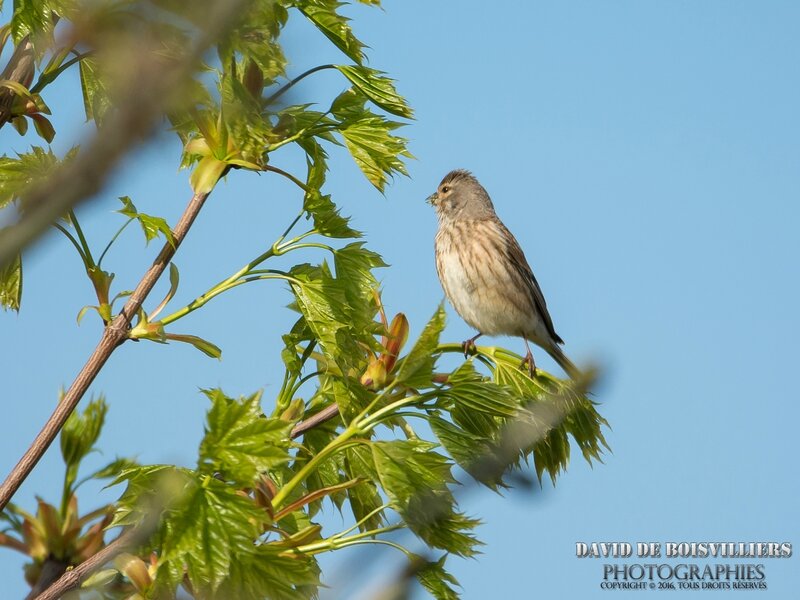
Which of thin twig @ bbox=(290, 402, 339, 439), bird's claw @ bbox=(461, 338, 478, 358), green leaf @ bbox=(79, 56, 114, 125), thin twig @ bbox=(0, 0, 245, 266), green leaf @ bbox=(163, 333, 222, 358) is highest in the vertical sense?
green leaf @ bbox=(79, 56, 114, 125)

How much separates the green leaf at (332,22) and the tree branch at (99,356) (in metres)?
1.09

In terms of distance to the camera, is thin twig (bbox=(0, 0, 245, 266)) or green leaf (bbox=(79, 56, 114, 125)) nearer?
thin twig (bbox=(0, 0, 245, 266))

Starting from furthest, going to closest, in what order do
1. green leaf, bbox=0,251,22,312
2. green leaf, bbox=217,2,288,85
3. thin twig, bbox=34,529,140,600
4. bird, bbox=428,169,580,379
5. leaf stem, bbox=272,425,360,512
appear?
bird, bbox=428,169,580,379
green leaf, bbox=0,251,22,312
leaf stem, bbox=272,425,360,512
thin twig, bbox=34,529,140,600
green leaf, bbox=217,2,288,85

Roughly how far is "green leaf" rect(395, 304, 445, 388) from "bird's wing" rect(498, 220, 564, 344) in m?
6.53

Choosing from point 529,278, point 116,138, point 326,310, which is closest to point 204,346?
point 326,310

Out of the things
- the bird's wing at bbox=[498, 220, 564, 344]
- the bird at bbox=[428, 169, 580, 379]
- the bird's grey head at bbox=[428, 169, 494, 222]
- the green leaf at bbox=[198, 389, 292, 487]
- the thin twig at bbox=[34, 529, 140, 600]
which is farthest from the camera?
the bird's grey head at bbox=[428, 169, 494, 222]

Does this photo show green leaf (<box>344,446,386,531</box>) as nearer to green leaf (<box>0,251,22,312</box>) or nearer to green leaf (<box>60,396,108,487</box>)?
green leaf (<box>60,396,108,487</box>)

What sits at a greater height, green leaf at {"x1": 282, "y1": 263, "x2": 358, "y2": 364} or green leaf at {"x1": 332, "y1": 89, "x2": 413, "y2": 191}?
green leaf at {"x1": 332, "y1": 89, "x2": 413, "y2": 191}

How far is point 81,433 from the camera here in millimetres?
4824

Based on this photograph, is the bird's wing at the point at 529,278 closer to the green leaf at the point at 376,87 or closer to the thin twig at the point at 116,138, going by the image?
the green leaf at the point at 376,87

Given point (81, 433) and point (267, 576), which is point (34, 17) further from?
point (267, 576)

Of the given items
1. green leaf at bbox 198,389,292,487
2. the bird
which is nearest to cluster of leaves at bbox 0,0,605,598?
green leaf at bbox 198,389,292,487

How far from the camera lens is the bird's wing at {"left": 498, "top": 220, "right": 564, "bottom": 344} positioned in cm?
1097

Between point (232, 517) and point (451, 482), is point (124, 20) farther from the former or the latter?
point (451, 482)
